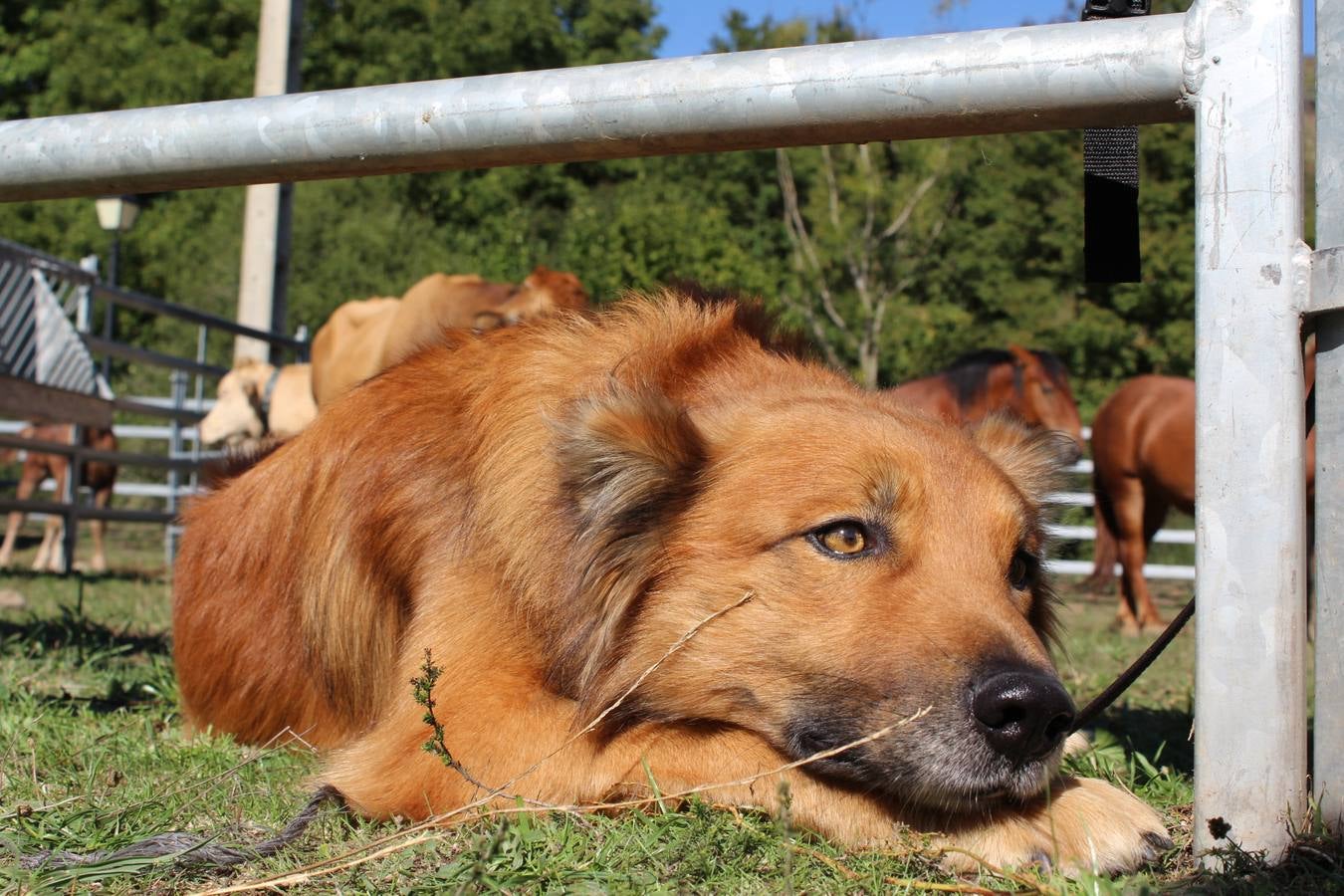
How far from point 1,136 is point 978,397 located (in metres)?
10.6

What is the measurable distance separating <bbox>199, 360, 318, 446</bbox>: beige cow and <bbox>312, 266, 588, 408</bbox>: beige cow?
49.0 inches

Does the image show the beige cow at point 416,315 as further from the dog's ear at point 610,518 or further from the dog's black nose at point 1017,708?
the dog's black nose at point 1017,708

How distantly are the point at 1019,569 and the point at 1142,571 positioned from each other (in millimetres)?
8976

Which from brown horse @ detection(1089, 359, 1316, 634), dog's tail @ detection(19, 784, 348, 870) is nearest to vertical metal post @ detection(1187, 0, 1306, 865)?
dog's tail @ detection(19, 784, 348, 870)

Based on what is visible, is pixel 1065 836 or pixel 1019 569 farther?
pixel 1019 569

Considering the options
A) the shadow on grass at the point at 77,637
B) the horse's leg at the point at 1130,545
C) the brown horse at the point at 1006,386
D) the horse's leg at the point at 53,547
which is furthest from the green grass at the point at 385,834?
the horse's leg at the point at 53,547

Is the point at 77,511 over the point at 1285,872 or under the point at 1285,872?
over

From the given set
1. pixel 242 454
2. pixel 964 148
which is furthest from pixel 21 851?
pixel 964 148

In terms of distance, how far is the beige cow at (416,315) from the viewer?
8.64 metres

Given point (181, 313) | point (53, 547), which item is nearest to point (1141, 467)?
point (181, 313)

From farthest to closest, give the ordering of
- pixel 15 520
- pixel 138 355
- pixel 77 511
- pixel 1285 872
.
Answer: pixel 15 520, pixel 138 355, pixel 77 511, pixel 1285 872

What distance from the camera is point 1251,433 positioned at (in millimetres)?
1995

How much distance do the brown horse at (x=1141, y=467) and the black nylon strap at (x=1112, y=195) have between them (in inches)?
346

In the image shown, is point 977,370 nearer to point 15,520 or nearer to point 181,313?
point 181,313
